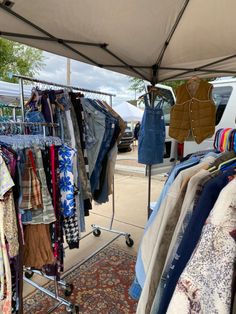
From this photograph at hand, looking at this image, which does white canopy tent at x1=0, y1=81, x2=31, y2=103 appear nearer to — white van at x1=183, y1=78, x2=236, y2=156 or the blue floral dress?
the blue floral dress

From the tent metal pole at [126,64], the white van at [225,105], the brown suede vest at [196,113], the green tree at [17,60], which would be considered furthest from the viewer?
the green tree at [17,60]

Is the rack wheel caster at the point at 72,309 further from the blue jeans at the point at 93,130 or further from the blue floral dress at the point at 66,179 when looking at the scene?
the blue jeans at the point at 93,130

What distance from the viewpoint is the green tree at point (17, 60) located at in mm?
7410

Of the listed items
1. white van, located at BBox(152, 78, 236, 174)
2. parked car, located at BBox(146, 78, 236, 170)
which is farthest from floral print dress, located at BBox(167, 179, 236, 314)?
parked car, located at BBox(146, 78, 236, 170)

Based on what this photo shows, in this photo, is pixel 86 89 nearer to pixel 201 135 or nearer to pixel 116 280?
pixel 201 135

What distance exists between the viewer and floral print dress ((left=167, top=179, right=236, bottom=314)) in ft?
2.12

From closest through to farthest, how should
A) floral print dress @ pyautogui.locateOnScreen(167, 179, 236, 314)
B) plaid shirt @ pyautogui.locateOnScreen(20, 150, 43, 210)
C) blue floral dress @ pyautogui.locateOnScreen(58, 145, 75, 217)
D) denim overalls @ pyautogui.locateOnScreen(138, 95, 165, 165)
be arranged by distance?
1. floral print dress @ pyautogui.locateOnScreen(167, 179, 236, 314)
2. plaid shirt @ pyautogui.locateOnScreen(20, 150, 43, 210)
3. blue floral dress @ pyautogui.locateOnScreen(58, 145, 75, 217)
4. denim overalls @ pyautogui.locateOnScreen(138, 95, 165, 165)

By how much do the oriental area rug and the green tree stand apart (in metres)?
6.39

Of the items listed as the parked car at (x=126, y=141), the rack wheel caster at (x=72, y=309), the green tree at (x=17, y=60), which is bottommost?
the rack wheel caster at (x=72, y=309)

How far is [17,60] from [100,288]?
7919 millimetres

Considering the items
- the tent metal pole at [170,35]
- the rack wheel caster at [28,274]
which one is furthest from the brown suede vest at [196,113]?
the rack wheel caster at [28,274]

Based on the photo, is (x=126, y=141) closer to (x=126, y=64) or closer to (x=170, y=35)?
(x=126, y=64)

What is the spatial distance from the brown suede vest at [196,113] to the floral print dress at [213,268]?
1821 millimetres

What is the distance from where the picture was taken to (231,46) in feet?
6.07
